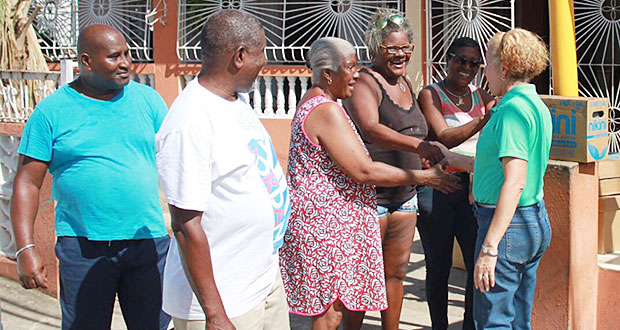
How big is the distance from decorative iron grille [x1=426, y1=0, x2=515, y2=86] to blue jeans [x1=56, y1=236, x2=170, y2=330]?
423 cm

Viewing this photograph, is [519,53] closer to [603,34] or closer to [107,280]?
[107,280]

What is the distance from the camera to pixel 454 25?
277 inches

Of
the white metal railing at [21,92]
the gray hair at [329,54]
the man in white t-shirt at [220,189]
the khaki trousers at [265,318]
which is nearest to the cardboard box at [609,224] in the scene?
the gray hair at [329,54]

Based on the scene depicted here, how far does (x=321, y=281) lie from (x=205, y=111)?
131cm

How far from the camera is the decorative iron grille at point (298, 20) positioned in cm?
732

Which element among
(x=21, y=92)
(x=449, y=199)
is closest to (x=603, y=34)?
(x=449, y=199)

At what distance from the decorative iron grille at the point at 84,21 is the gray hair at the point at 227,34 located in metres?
5.75

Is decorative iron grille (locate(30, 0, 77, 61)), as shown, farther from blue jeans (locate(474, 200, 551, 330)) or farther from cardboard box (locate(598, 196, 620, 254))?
blue jeans (locate(474, 200, 551, 330))

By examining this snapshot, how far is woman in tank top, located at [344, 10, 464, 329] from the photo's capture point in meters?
3.71

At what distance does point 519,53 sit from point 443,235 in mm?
1422

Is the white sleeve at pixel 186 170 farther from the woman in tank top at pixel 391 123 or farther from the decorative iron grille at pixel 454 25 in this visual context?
the decorative iron grille at pixel 454 25

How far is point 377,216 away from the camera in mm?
3461

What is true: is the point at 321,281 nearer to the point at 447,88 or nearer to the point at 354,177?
the point at 354,177

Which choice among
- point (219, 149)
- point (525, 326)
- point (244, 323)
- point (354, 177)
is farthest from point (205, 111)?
point (525, 326)
